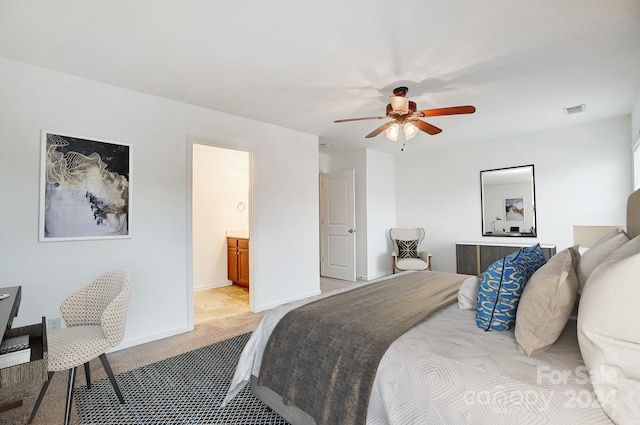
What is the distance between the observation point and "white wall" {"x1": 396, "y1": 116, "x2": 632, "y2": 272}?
4.00 meters

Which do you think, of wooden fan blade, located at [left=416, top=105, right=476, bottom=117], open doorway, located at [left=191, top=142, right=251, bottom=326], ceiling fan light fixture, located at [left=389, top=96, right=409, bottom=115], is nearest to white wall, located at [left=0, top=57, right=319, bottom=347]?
open doorway, located at [left=191, top=142, right=251, bottom=326]

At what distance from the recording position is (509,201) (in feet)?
15.8

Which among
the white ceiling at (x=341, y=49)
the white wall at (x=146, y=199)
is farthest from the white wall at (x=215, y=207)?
the white ceiling at (x=341, y=49)

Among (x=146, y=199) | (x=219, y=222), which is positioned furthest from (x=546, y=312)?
(x=219, y=222)

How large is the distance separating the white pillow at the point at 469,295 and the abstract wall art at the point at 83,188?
2920 millimetres

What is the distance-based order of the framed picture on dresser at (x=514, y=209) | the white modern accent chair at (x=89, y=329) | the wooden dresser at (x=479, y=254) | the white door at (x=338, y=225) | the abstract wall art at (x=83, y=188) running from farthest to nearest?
the white door at (x=338, y=225) < the framed picture on dresser at (x=514, y=209) < the wooden dresser at (x=479, y=254) < the abstract wall art at (x=83, y=188) < the white modern accent chair at (x=89, y=329)

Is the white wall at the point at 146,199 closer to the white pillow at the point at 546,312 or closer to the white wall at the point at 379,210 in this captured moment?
the white wall at the point at 379,210

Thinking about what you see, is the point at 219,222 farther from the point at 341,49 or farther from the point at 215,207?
the point at 341,49

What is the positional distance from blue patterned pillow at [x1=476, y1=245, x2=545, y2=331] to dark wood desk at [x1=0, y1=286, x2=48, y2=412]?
200 cm

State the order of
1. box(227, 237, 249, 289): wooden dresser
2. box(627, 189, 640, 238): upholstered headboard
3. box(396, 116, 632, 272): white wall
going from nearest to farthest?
box(627, 189, 640, 238): upholstered headboard, box(396, 116, 632, 272): white wall, box(227, 237, 249, 289): wooden dresser

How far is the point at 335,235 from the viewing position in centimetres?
586

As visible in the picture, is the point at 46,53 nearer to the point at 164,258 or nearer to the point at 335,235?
the point at 164,258

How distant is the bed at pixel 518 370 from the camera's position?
0.92m

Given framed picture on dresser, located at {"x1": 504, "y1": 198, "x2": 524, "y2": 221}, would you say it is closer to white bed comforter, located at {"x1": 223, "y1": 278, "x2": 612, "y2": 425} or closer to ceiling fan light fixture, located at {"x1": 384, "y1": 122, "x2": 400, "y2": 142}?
ceiling fan light fixture, located at {"x1": 384, "y1": 122, "x2": 400, "y2": 142}
